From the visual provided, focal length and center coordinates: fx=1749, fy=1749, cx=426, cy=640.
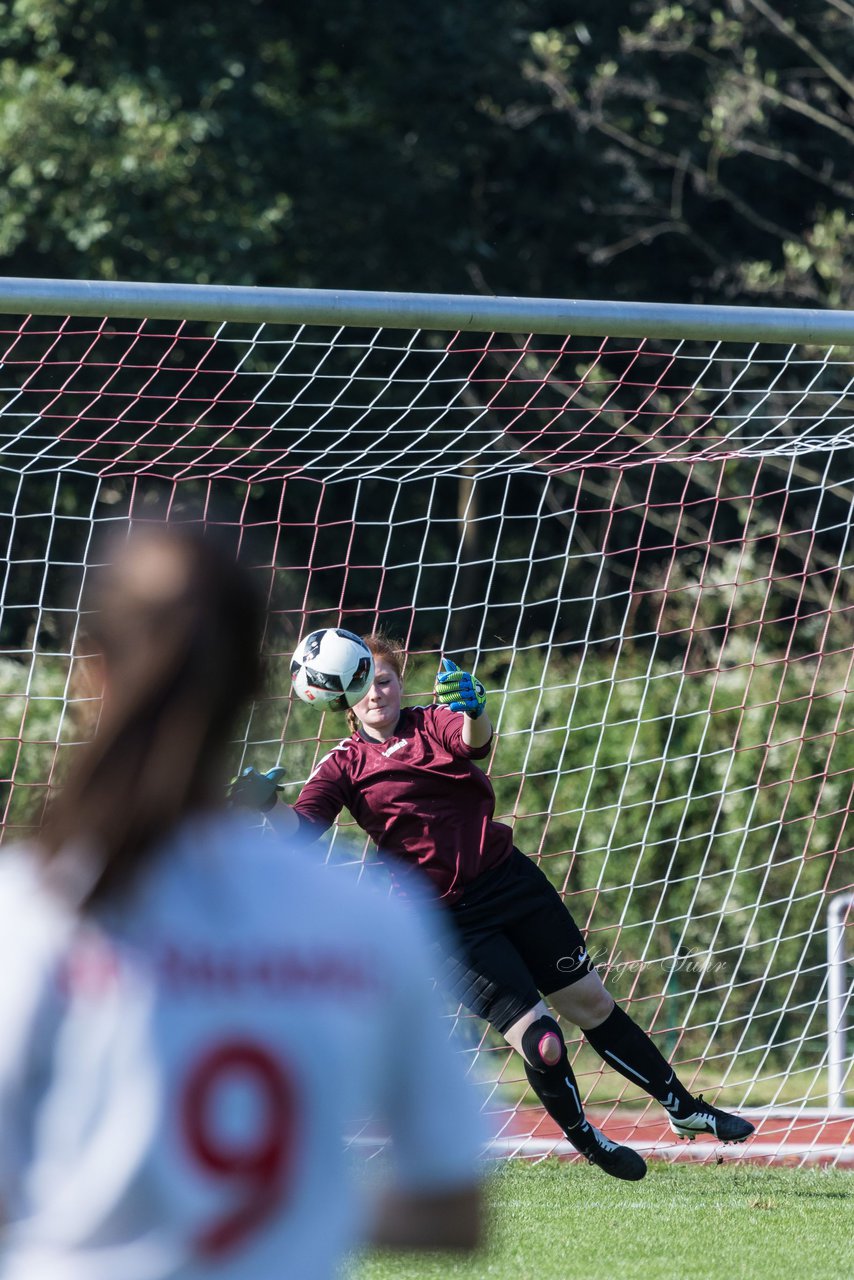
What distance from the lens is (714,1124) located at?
5.30 m

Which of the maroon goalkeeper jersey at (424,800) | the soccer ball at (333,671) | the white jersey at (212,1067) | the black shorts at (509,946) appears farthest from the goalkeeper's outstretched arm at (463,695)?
the white jersey at (212,1067)

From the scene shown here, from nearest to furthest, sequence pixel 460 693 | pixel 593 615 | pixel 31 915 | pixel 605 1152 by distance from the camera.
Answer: pixel 31 915 < pixel 460 693 < pixel 605 1152 < pixel 593 615

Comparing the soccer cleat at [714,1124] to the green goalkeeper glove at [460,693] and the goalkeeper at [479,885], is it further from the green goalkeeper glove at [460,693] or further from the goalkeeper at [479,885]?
the green goalkeeper glove at [460,693]

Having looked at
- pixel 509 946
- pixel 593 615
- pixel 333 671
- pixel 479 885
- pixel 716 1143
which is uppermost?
pixel 333 671

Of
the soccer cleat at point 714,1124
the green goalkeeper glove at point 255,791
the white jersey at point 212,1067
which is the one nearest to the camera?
the white jersey at point 212,1067

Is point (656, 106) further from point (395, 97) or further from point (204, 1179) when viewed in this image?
point (204, 1179)

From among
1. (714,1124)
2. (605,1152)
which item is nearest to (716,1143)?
(714,1124)

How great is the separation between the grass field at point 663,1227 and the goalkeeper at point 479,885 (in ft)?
0.72

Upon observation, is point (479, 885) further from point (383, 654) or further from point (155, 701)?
point (155, 701)

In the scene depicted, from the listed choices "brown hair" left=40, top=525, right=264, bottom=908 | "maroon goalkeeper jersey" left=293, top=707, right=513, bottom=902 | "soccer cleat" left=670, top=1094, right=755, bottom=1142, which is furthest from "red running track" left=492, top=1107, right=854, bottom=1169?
"brown hair" left=40, top=525, right=264, bottom=908

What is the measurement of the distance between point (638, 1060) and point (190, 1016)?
425cm

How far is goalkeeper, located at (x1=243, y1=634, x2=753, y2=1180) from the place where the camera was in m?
4.99

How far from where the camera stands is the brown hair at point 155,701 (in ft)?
4.14

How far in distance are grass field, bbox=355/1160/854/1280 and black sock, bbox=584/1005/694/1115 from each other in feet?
1.02
